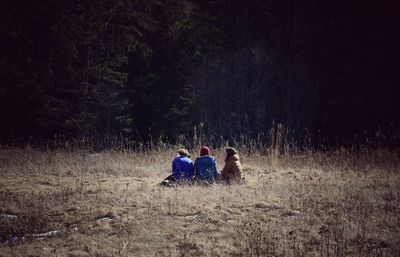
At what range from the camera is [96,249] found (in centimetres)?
527

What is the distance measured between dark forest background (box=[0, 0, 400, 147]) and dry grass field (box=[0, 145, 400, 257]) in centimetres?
790

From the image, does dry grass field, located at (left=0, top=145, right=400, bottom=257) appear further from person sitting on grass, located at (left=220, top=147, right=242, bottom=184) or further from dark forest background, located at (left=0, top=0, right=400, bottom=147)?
dark forest background, located at (left=0, top=0, right=400, bottom=147)

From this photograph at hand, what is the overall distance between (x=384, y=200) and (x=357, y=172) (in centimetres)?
249

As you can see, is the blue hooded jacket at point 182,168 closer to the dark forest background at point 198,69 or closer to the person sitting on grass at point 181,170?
the person sitting on grass at point 181,170

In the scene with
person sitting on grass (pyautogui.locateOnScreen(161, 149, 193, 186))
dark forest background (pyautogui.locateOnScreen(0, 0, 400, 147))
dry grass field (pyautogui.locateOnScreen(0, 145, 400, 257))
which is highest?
dark forest background (pyautogui.locateOnScreen(0, 0, 400, 147))

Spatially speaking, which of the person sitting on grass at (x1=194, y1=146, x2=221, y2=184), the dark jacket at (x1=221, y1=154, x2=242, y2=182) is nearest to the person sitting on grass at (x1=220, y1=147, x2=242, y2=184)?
the dark jacket at (x1=221, y1=154, x2=242, y2=182)

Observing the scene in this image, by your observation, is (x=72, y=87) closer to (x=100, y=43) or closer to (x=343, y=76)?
(x=100, y=43)

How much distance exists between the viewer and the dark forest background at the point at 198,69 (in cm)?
1731

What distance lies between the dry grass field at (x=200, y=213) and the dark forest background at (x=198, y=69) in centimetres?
790

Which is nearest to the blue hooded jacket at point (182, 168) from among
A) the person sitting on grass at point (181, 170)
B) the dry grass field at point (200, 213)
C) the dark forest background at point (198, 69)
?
the person sitting on grass at point (181, 170)

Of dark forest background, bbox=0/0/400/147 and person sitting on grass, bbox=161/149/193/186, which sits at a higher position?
dark forest background, bbox=0/0/400/147

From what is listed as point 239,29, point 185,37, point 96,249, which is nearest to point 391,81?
point 239,29

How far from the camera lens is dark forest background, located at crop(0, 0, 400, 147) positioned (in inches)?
682

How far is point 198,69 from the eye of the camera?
70.9 feet
